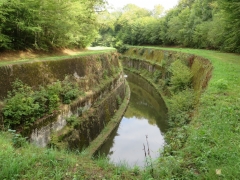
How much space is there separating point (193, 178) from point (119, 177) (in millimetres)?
1548

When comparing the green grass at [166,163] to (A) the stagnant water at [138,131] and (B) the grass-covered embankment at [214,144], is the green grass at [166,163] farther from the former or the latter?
(A) the stagnant water at [138,131]

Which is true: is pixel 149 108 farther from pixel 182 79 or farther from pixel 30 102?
pixel 30 102

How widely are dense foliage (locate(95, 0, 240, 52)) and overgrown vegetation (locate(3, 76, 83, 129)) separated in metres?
12.4

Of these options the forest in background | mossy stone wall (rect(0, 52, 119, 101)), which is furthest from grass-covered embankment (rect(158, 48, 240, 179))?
the forest in background

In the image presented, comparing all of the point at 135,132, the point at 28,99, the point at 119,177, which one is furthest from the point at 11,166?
the point at 135,132

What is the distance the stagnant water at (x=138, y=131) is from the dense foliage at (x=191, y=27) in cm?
901

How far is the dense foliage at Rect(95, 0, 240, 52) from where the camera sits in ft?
54.2

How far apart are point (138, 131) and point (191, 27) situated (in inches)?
938

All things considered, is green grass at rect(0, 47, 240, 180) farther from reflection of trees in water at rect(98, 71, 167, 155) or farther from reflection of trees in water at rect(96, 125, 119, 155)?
reflection of trees in water at rect(98, 71, 167, 155)

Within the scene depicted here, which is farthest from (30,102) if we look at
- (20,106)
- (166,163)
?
(166,163)

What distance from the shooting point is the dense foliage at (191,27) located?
16.5 metres

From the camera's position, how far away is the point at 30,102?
7824 mm

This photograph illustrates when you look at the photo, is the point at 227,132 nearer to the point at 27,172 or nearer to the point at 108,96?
the point at 27,172

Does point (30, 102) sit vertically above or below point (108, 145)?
above
